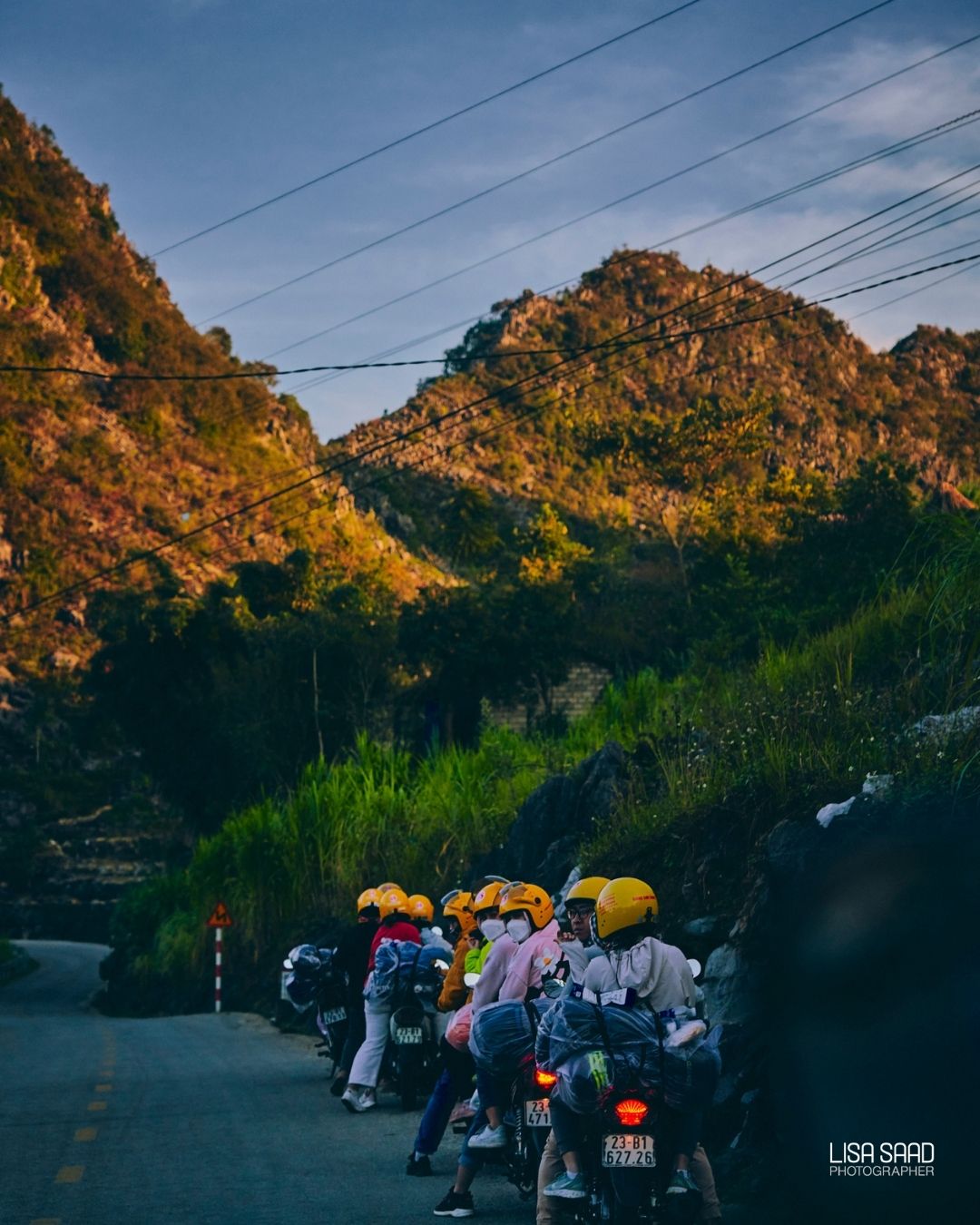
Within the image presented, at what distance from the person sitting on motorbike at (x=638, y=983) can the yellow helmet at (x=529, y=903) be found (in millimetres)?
1949

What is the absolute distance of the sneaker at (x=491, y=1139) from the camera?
337 inches

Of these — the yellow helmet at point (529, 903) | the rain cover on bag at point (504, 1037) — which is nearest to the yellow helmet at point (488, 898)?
the yellow helmet at point (529, 903)

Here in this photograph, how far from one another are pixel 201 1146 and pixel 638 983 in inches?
220

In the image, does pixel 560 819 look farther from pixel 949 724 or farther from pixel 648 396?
pixel 648 396

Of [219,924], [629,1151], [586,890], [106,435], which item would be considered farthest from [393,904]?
[106,435]

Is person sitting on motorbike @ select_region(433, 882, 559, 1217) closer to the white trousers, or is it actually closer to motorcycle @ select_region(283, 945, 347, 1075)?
the white trousers

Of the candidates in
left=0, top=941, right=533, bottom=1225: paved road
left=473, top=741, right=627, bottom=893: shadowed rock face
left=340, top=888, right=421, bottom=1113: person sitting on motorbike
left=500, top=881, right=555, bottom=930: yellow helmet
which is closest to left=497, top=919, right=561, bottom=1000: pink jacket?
left=500, top=881, right=555, bottom=930: yellow helmet

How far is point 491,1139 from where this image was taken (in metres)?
8.58

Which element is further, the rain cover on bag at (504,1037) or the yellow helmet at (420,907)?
the yellow helmet at (420,907)

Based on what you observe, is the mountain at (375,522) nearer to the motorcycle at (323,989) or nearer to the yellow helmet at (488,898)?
the yellow helmet at (488,898)

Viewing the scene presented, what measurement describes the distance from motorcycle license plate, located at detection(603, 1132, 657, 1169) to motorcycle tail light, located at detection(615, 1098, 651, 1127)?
5 cm

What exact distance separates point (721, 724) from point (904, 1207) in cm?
861

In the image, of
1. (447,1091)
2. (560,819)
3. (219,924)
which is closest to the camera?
(447,1091)

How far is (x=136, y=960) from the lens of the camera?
4022cm
